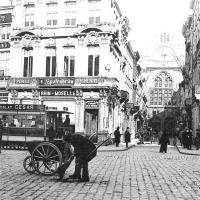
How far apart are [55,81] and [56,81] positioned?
9 centimetres

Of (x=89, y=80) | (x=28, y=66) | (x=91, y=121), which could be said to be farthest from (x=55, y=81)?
(x=91, y=121)

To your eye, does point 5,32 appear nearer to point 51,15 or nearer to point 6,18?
point 6,18

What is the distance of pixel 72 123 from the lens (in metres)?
36.7

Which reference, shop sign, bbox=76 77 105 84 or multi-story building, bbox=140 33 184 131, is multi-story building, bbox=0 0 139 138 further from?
multi-story building, bbox=140 33 184 131

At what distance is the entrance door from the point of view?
36.5 meters

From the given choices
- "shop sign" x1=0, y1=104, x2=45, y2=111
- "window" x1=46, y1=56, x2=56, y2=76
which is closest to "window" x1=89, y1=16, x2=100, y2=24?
"window" x1=46, y1=56, x2=56, y2=76

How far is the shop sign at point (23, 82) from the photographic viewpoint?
37.7 meters

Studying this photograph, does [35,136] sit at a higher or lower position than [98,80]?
lower

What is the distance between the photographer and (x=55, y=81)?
36.9 m

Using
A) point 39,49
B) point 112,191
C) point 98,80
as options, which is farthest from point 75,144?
point 39,49

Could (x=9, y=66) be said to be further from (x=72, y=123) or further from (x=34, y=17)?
(x=72, y=123)

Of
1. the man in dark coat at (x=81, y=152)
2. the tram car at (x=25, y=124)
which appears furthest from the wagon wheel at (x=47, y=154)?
the tram car at (x=25, y=124)

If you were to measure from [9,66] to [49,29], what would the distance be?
540cm

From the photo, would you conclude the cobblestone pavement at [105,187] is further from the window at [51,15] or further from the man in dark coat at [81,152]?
the window at [51,15]
